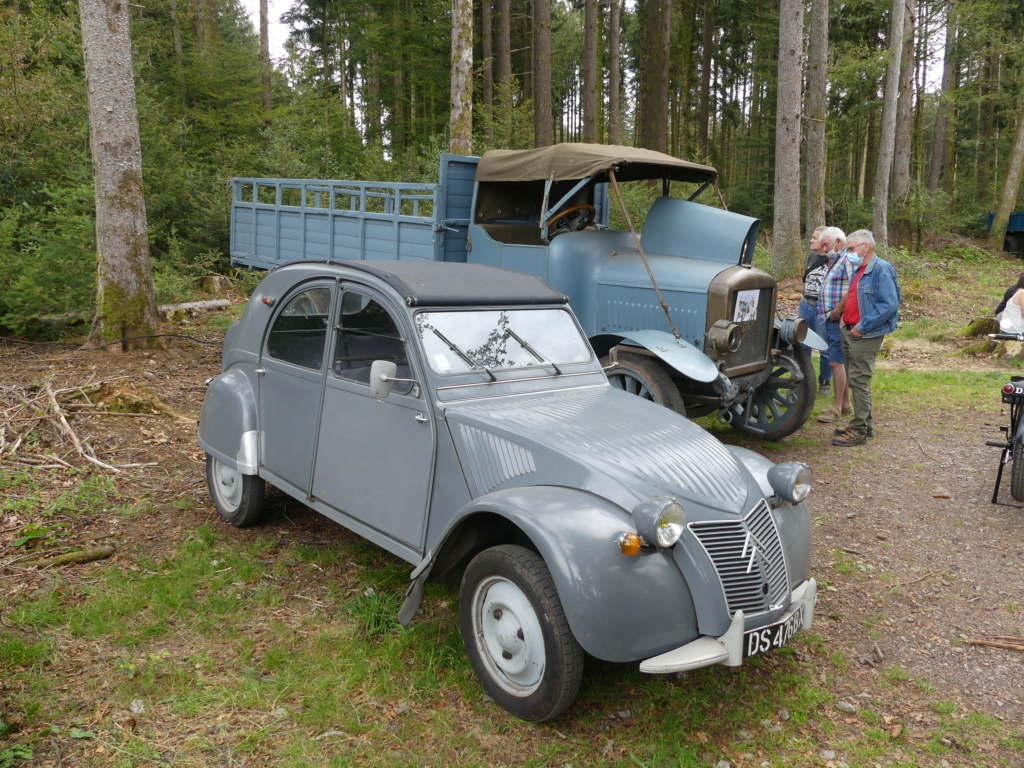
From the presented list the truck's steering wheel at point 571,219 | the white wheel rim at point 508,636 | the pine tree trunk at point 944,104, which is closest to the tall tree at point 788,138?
the truck's steering wheel at point 571,219

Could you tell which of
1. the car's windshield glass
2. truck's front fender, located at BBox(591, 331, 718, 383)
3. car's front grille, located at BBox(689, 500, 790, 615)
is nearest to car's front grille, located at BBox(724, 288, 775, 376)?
truck's front fender, located at BBox(591, 331, 718, 383)

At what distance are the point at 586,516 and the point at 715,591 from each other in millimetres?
557

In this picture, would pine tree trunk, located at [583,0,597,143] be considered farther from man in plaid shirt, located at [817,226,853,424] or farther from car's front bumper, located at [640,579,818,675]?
car's front bumper, located at [640,579,818,675]

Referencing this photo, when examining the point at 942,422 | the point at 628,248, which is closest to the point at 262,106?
the point at 628,248

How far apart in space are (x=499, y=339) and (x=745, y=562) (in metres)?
1.70

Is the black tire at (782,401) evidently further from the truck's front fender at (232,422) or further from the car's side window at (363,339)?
the truck's front fender at (232,422)

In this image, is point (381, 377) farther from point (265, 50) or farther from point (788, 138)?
point (265, 50)

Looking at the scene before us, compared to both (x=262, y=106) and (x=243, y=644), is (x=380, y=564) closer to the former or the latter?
(x=243, y=644)

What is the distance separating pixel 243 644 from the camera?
11.8ft

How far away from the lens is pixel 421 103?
28.2 metres

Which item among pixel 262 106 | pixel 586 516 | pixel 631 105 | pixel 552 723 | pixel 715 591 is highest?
pixel 631 105

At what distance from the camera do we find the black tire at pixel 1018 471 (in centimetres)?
547

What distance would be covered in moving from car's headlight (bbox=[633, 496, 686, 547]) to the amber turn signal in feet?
0.18

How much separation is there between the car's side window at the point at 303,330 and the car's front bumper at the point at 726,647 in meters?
2.45
